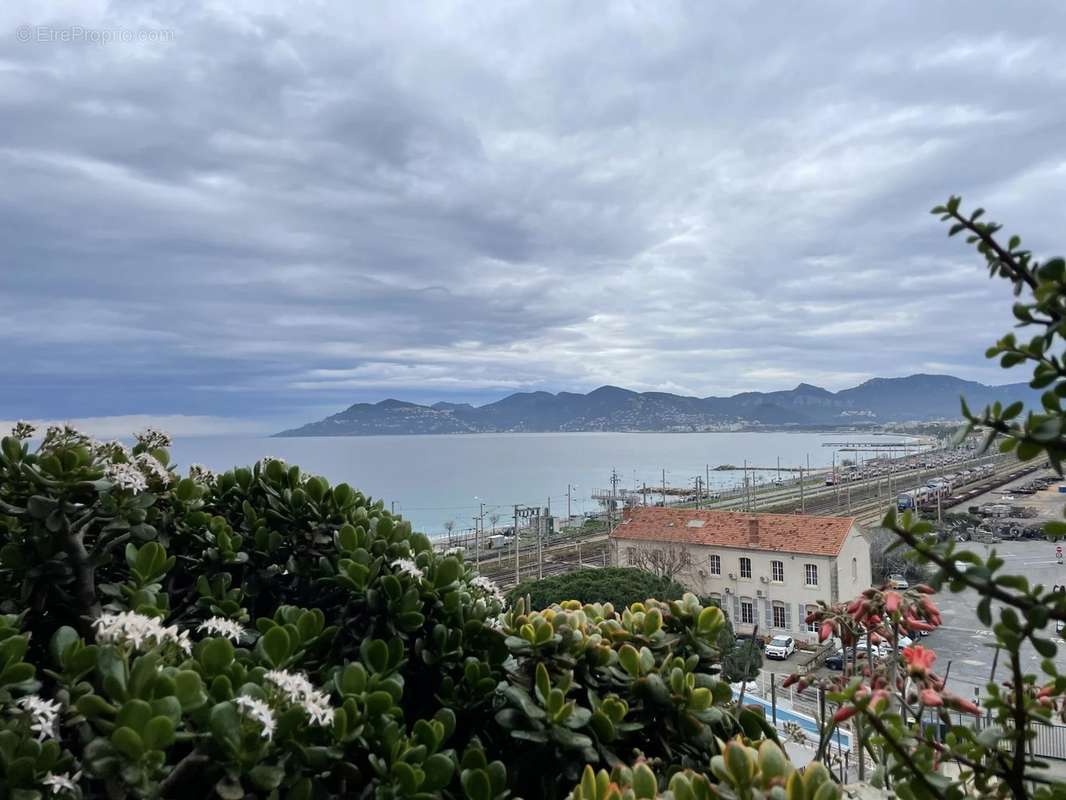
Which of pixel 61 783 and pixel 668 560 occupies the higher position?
pixel 61 783

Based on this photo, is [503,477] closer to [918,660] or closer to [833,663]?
[833,663]

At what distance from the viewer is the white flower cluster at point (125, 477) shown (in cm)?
197

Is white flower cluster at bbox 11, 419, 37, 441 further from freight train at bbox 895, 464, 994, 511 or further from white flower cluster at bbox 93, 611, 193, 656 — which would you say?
freight train at bbox 895, 464, 994, 511

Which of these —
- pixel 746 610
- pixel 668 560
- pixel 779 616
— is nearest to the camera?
pixel 779 616

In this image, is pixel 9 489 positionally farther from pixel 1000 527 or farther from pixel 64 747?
pixel 1000 527

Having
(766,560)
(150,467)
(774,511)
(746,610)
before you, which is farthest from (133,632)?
(774,511)

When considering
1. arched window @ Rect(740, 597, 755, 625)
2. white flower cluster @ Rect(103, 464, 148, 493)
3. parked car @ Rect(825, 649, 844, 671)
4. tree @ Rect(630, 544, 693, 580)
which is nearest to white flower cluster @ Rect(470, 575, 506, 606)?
white flower cluster @ Rect(103, 464, 148, 493)

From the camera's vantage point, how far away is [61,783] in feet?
3.82

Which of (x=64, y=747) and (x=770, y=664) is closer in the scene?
(x=64, y=747)

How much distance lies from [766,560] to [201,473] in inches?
889

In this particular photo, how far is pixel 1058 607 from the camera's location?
37.2 inches

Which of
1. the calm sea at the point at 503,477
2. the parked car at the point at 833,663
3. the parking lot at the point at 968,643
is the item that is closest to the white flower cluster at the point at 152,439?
the parking lot at the point at 968,643

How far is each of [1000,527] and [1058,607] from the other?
40.4 metres

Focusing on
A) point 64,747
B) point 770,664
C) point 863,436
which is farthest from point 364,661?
point 863,436
